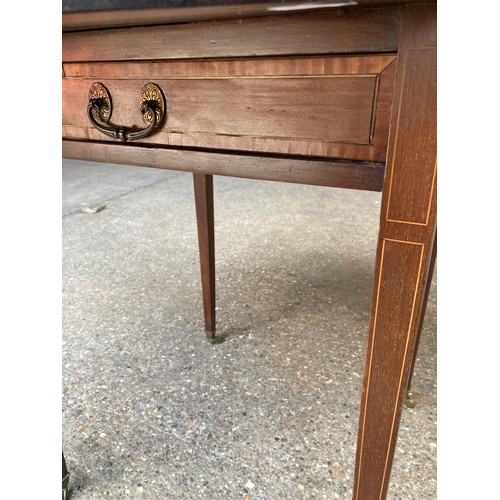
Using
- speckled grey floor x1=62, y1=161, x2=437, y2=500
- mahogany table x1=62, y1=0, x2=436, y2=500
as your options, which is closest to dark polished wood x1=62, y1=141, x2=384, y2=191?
mahogany table x1=62, y1=0, x2=436, y2=500

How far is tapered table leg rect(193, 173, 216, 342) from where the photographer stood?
1001mm

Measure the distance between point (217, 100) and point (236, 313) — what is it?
2.91ft

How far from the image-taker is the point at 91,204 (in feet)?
7.67

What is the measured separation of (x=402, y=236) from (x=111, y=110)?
1.26ft

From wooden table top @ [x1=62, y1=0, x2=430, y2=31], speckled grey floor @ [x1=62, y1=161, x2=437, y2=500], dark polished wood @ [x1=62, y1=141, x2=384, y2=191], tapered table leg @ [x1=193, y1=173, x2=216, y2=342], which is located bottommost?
speckled grey floor @ [x1=62, y1=161, x2=437, y2=500]

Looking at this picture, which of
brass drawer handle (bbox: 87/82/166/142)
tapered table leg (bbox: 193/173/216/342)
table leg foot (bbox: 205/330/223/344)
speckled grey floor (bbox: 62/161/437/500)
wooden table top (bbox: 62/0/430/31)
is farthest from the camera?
table leg foot (bbox: 205/330/223/344)

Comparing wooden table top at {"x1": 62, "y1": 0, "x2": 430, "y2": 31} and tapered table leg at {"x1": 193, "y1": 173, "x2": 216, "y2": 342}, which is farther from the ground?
wooden table top at {"x1": 62, "y1": 0, "x2": 430, "y2": 31}

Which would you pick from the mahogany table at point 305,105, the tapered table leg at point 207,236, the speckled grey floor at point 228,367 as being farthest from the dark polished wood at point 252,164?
the speckled grey floor at point 228,367

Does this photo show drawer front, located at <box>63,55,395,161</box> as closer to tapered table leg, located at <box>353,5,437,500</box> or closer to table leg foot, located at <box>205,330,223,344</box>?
tapered table leg, located at <box>353,5,437,500</box>

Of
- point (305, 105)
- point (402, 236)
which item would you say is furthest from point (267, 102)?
point (402, 236)

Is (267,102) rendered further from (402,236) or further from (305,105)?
(402,236)

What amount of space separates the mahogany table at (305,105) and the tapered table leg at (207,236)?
0.45 m

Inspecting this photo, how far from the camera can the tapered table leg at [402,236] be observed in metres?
0.36

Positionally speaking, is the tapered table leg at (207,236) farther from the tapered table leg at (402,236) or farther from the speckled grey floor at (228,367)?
the tapered table leg at (402,236)
